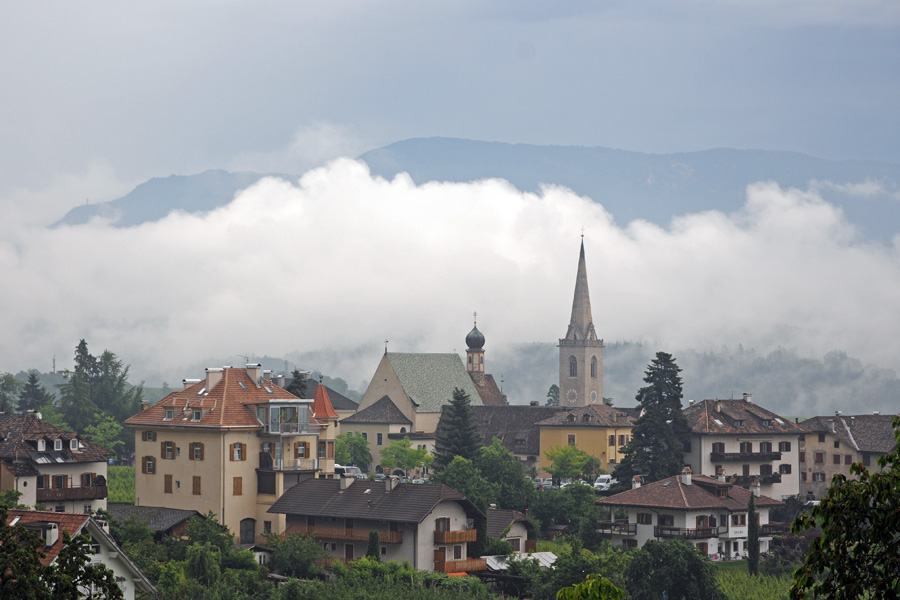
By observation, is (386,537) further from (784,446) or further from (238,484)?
(784,446)

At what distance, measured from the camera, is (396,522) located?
79.6 m

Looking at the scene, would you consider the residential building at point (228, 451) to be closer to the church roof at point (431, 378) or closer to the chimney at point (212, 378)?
the chimney at point (212, 378)

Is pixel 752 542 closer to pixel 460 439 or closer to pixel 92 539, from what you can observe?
pixel 460 439

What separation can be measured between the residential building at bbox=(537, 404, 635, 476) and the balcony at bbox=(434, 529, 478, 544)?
5425 centimetres

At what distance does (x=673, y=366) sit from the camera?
11381 centimetres

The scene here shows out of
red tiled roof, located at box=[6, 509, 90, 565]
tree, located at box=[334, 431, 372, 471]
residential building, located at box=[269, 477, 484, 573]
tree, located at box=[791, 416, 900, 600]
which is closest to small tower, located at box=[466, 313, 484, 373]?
tree, located at box=[334, 431, 372, 471]

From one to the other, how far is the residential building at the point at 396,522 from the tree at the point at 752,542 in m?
18.6

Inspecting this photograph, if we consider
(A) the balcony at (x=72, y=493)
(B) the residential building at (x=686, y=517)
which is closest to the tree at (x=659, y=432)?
(B) the residential building at (x=686, y=517)

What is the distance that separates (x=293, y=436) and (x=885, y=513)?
74491 mm

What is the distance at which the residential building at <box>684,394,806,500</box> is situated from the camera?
114500mm

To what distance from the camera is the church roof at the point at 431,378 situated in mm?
168750

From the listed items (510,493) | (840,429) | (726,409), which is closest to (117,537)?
(510,493)

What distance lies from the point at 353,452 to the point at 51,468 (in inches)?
2349

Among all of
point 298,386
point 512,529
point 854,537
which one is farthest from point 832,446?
point 854,537
